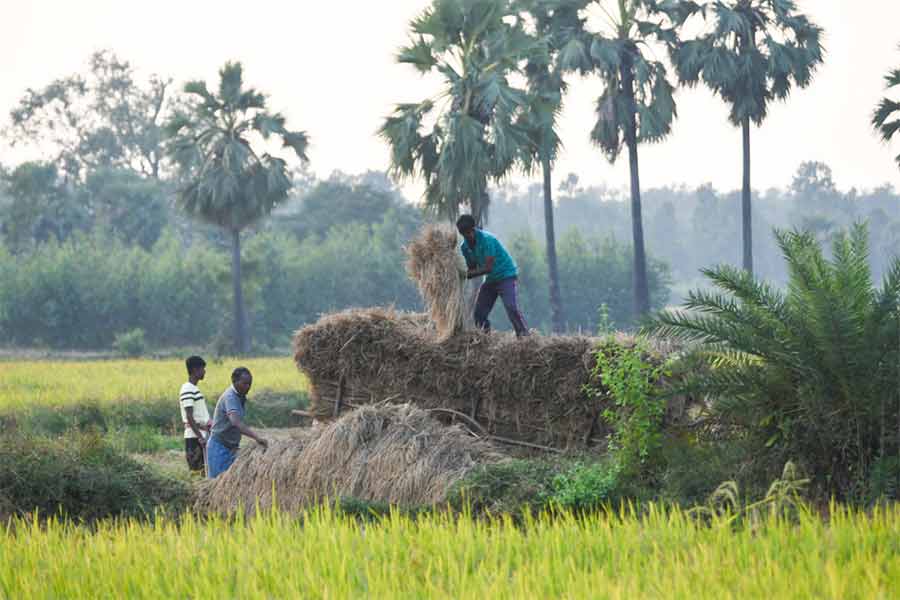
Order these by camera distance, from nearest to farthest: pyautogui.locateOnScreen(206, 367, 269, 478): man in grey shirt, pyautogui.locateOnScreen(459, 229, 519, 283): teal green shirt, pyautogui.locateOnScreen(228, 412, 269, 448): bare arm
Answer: pyautogui.locateOnScreen(228, 412, 269, 448): bare arm → pyautogui.locateOnScreen(206, 367, 269, 478): man in grey shirt → pyautogui.locateOnScreen(459, 229, 519, 283): teal green shirt

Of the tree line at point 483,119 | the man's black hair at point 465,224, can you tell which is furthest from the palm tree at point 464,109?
the man's black hair at point 465,224

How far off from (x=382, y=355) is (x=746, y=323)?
181 inches

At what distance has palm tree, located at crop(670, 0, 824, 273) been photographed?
4056 centimetres

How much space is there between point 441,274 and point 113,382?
13.7 meters

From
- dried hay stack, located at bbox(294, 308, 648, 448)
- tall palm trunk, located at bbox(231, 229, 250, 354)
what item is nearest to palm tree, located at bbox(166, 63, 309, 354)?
tall palm trunk, located at bbox(231, 229, 250, 354)

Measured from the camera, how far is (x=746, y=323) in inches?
383

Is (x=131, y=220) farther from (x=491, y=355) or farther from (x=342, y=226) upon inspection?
(x=491, y=355)

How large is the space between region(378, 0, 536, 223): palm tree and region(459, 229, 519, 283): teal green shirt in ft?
52.7

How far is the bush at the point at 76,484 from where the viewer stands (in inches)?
414

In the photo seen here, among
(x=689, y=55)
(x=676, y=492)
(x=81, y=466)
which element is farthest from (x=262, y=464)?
(x=689, y=55)

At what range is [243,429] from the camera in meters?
11.0

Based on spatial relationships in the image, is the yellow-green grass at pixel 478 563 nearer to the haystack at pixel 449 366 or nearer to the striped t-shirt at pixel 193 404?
the haystack at pixel 449 366

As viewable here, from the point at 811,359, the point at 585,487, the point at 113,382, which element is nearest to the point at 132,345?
the point at 113,382

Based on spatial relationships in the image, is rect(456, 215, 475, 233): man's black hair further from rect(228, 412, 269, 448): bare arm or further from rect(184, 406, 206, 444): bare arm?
rect(184, 406, 206, 444): bare arm
